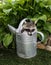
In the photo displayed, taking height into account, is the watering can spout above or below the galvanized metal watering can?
above

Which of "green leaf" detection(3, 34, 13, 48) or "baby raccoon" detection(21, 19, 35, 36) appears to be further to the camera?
"green leaf" detection(3, 34, 13, 48)

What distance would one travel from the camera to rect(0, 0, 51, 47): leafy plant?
182 centimetres

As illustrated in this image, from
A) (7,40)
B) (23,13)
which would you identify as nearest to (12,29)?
(7,40)

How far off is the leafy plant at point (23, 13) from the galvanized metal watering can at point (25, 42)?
0.12m

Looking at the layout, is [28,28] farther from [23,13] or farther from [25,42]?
[23,13]

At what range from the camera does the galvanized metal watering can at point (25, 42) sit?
1668 millimetres

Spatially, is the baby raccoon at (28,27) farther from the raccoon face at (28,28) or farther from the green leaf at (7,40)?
the green leaf at (7,40)

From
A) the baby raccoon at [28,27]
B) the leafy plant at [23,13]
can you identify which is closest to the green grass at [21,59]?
the leafy plant at [23,13]

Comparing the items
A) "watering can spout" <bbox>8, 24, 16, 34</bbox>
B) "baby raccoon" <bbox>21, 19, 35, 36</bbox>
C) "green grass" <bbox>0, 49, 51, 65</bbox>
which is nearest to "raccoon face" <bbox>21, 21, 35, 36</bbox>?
"baby raccoon" <bbox>21, 19, 35, 36</bbox>

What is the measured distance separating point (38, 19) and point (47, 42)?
1.09 ft

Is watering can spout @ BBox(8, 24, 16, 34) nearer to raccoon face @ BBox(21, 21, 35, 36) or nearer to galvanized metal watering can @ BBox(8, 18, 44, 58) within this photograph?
galvanized metal watering can @ BBox(8, 18, 44, 58)

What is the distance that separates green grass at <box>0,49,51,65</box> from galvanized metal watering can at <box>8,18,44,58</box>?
60 mm

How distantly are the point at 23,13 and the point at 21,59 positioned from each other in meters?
0.53

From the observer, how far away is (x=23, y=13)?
1884 millimetres
